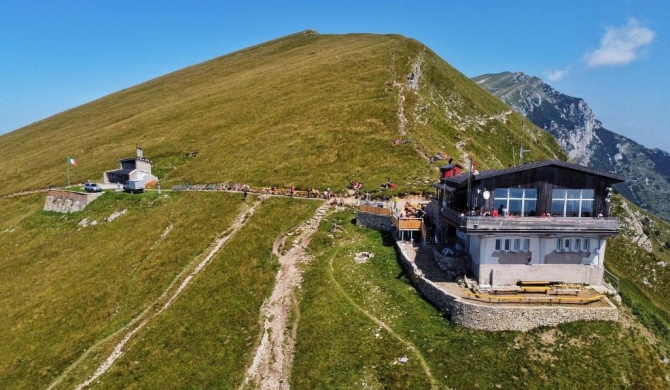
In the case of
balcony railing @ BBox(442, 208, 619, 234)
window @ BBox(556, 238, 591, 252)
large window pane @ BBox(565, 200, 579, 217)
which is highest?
large window pane @ BBox(565, 200, 579, 217)

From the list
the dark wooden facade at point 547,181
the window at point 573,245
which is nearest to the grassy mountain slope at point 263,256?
the window at point 573,245

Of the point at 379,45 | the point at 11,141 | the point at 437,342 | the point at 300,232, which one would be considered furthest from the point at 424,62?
the point at 11,141

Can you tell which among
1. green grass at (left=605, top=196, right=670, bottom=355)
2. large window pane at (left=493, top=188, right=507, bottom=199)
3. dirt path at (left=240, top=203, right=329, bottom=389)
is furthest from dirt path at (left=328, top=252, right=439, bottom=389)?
A: green grass at (left=605, top=196, right=670, bottom=355)

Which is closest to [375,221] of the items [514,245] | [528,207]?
[514,245]

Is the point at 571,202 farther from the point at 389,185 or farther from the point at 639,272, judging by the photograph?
the point at 639,272

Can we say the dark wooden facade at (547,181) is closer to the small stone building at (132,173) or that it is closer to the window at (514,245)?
the window at (514,245)

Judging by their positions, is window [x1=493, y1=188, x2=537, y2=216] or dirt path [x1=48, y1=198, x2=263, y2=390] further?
dirt path [x1=48, y1=198, x2=263, y2=390]

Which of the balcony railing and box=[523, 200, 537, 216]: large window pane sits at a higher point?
box=[523, 200, 537, 216]: large window pane

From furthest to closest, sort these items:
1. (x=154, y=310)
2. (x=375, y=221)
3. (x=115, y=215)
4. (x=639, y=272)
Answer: (x=115, y=215), (x=639, y=272), (x=375, y=221), (x=154, y=310)

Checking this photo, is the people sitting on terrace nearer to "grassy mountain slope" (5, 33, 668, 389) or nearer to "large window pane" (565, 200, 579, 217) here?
"grassy mountain slope" (5, 33, 668, 389)
